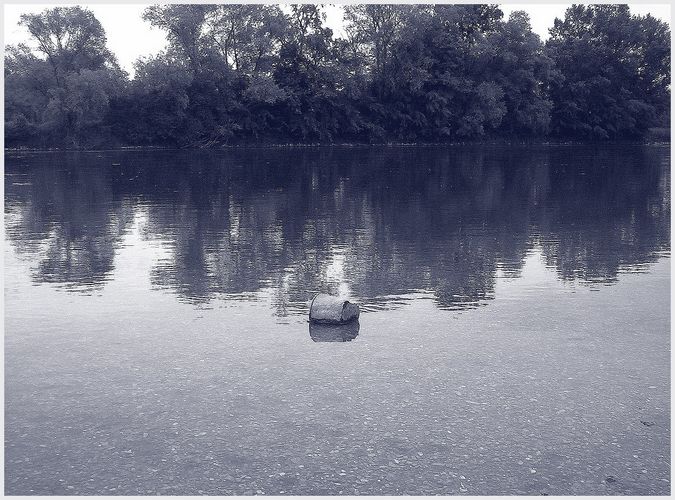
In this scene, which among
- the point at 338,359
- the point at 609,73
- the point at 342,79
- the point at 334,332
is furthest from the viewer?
the point at 609,73

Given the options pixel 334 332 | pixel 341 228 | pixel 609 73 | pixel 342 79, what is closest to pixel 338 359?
pixel 334 332

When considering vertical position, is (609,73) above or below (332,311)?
above

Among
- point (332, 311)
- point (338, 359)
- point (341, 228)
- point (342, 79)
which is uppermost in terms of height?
point (342, 79)

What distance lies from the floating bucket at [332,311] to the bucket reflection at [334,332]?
Result: 6 cm

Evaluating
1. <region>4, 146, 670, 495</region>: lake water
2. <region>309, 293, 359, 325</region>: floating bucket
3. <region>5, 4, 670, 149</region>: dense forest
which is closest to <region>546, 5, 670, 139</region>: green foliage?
<region>5, 4, 670, 149</region>: dense forest

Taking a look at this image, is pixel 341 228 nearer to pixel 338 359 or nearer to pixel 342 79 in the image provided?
pixel 338 359

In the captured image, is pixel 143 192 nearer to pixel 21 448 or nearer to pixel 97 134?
pixel 21 448

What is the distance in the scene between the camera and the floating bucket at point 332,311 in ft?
34.2

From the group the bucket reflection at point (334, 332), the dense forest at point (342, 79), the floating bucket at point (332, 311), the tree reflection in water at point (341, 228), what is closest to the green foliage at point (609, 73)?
the dense forest at point (342, 79)

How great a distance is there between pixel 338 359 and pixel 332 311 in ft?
4.89

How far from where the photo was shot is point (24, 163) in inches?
1939

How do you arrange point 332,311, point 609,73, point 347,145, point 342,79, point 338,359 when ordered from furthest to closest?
point 609,73 < point 347,145 < point 342,79 < point 332,311 < point 338,359

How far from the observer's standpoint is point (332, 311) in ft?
34.3

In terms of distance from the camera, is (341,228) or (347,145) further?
(347,145)
